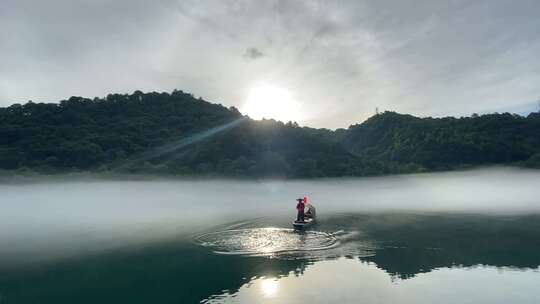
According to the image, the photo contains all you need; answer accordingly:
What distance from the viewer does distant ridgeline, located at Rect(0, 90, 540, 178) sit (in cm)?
9556

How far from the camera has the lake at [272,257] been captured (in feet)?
65.8

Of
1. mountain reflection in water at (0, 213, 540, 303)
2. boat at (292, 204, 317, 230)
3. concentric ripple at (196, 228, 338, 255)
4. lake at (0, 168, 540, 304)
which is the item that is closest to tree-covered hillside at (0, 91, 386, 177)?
lake at (0, 168, 540, 304)

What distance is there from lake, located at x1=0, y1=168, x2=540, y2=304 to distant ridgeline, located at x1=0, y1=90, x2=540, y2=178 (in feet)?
140

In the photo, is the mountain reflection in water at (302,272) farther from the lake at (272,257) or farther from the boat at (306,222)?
the boat at (306,222)

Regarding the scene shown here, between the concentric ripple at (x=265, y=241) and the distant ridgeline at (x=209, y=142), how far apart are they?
219ft

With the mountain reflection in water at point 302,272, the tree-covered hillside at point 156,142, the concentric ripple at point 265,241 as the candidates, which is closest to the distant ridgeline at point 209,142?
the tree-covered hillside at point 156,142

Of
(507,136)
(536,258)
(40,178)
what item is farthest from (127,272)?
(507,136)

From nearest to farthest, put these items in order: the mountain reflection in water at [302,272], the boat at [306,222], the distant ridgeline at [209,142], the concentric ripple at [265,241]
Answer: the mountain reflection in water at [302,272] → the concentric ripple at [265,241] → the boat at [306,222] → the distant ridgeline at [209,142]

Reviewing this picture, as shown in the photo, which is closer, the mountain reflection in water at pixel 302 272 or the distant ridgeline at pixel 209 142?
the mountain reflection in water at pixel 302 272

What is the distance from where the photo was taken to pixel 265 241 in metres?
30.0

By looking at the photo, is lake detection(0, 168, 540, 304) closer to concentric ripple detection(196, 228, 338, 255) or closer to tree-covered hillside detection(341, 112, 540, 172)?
concentric ripple detection(196, 228, 338, 255)

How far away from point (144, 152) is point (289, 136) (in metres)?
44.0

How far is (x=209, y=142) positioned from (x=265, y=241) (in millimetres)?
83240

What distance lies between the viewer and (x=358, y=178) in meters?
114
